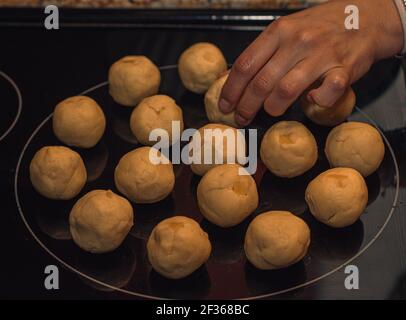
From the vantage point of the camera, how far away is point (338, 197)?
1.37 m

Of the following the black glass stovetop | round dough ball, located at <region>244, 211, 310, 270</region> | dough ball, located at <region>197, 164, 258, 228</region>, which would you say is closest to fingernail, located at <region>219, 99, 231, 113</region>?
the black glass stovetop

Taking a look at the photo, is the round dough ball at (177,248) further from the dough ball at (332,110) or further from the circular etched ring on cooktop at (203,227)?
the dough ball at (332,110)

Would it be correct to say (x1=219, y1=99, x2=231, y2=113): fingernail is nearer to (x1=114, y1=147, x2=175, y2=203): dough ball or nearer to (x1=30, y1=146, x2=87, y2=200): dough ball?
(x1=114, y1=147, x2=175, y2=203): dough ball

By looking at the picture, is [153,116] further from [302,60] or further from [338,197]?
[338,197]

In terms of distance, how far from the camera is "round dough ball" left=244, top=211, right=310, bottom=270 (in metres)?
1.30

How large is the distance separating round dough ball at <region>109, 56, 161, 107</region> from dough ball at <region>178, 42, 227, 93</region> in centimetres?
8

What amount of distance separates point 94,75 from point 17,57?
8.9 inches

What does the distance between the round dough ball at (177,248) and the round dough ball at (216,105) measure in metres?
0.36

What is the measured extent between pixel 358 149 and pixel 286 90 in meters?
0.22

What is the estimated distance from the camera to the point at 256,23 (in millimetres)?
1765

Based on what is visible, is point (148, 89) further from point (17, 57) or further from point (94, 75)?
point (17, 57)

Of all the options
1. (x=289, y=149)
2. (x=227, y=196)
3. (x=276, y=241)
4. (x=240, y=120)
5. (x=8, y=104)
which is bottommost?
(x=276, y=241)

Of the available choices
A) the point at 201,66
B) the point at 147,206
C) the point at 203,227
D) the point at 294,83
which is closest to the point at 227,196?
the point at 203,227
